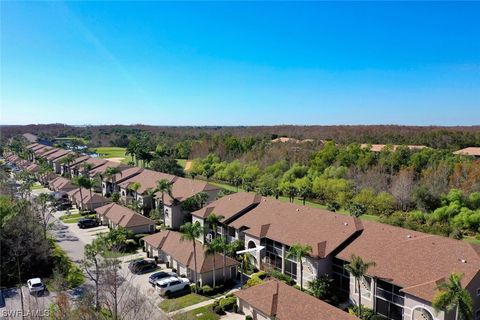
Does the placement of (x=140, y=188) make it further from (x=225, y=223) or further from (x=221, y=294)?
(x=221, y=294)

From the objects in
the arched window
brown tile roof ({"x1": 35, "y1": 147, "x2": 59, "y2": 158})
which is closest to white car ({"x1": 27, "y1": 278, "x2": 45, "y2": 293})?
the arched window

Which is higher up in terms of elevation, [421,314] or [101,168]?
[101,168]

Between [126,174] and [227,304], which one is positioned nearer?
[227,304]

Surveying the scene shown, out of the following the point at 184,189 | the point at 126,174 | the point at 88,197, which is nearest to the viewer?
the point at 184,189

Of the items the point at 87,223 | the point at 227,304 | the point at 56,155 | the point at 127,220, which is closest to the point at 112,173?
the point at 87,223

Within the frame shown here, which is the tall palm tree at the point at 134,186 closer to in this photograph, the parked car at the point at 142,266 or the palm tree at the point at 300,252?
the parked car at the point at 142,266

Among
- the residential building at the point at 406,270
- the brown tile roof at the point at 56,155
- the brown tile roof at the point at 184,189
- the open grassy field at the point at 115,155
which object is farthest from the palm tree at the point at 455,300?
the open grassy field at the point at 115,155

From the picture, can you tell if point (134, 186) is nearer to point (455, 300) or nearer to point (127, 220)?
point (127, 220)
